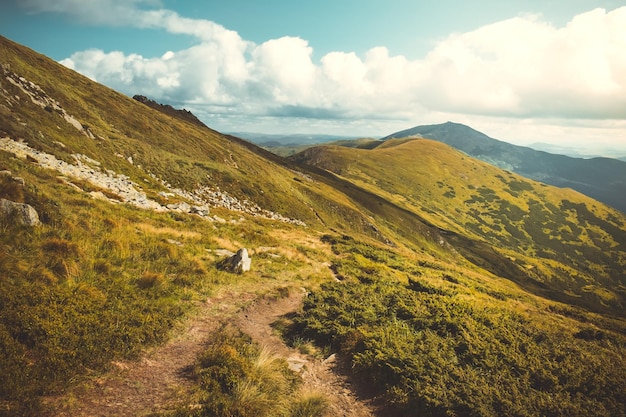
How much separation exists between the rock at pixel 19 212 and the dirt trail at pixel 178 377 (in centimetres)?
850

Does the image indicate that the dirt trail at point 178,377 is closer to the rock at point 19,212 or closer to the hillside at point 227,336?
the hillside at point 227,336

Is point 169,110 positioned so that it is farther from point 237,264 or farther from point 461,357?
point 461,357

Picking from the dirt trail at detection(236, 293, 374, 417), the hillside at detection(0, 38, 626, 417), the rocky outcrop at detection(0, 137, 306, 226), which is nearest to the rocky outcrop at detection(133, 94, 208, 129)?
the rocky outcrop at detection(0, 137, 306, 226)

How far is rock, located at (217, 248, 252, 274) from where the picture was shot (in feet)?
59.8

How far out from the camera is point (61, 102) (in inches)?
2132

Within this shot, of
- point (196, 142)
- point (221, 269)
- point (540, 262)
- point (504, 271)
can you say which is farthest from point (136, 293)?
point (540, 262)

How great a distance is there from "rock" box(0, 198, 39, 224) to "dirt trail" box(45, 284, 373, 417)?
850 centimetres

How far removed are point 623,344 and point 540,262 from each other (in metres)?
186

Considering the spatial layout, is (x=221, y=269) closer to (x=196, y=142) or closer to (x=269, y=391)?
(x=269, y=391)

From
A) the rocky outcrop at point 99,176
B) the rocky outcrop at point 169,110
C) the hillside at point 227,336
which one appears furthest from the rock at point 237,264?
the rocky outcrop at point 169,110

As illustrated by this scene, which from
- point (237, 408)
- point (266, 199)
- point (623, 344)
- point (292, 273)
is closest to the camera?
point (237, 408)

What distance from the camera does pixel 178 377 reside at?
351 inches

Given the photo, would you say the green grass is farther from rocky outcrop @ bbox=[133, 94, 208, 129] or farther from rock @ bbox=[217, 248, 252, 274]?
rocky outcrop @ bbox=[133, 94, 208, 129]

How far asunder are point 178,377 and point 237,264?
9.64m
